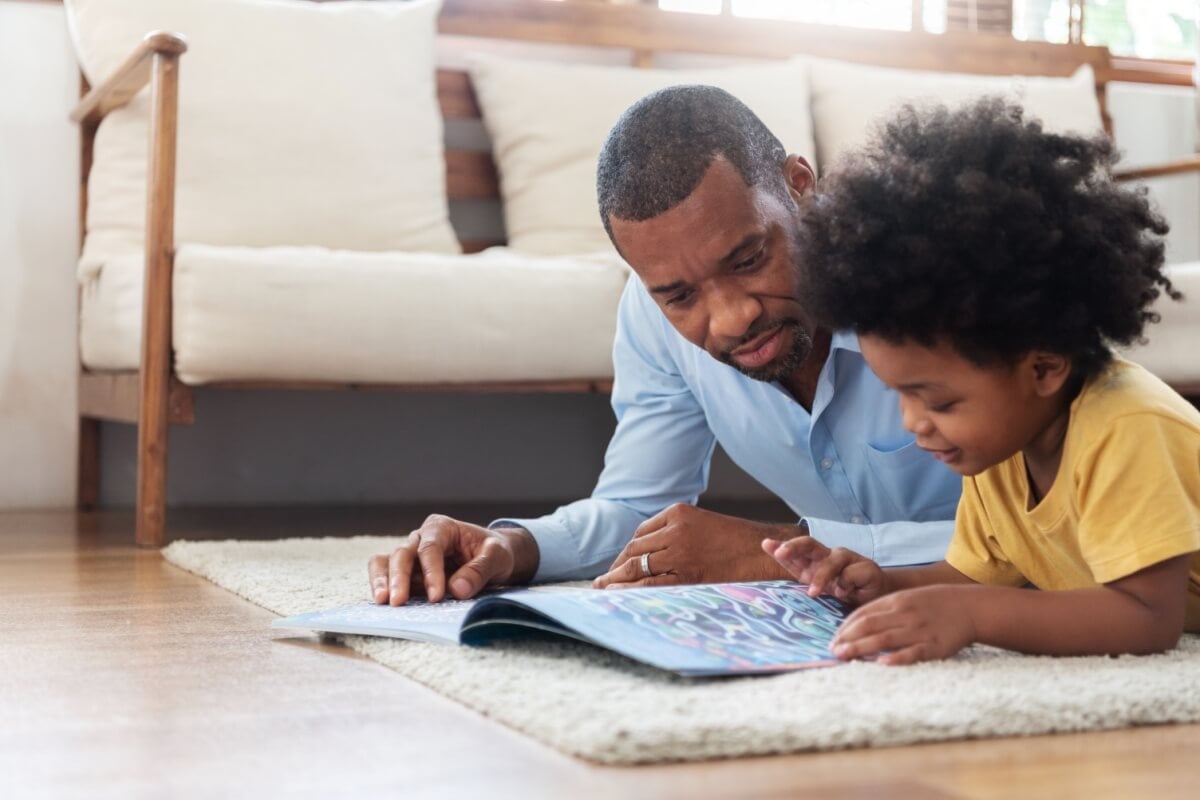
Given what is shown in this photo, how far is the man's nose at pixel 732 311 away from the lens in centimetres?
121

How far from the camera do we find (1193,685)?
900 millimetres

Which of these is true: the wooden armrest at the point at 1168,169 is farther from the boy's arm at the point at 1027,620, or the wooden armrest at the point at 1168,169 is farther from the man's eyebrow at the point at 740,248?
the boy's arm at the point at 1027,620

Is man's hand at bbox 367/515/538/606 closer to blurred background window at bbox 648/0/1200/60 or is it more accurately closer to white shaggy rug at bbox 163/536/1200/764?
white shaggy rug at bbox 163/536/1200/764

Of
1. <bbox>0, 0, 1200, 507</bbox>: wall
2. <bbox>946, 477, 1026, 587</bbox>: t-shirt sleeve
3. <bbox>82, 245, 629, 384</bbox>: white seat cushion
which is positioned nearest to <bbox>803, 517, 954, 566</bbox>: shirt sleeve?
<bbox>946, 477, 1026, 587</bbox>: t-shirt sleeve

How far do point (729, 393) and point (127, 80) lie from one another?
1.24 m

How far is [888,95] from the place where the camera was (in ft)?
9.29

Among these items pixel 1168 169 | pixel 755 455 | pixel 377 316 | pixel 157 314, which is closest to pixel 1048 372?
pixel 755 455

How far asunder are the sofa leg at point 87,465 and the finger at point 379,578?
148 centimetres

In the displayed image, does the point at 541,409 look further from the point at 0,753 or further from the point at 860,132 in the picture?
the point at 0,753

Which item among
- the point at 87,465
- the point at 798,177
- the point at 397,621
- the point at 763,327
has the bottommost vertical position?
the point at 87,465

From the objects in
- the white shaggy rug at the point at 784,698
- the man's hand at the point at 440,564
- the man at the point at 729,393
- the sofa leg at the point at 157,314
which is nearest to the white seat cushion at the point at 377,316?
the sofa leg at the point at 157,314

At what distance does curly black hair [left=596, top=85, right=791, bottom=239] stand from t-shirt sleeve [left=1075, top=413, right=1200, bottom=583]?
40 centimetres

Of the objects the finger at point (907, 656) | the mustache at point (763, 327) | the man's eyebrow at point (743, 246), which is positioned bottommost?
the finger at point (907, 656)

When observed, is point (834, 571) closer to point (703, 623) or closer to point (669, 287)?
point (703, 623)
